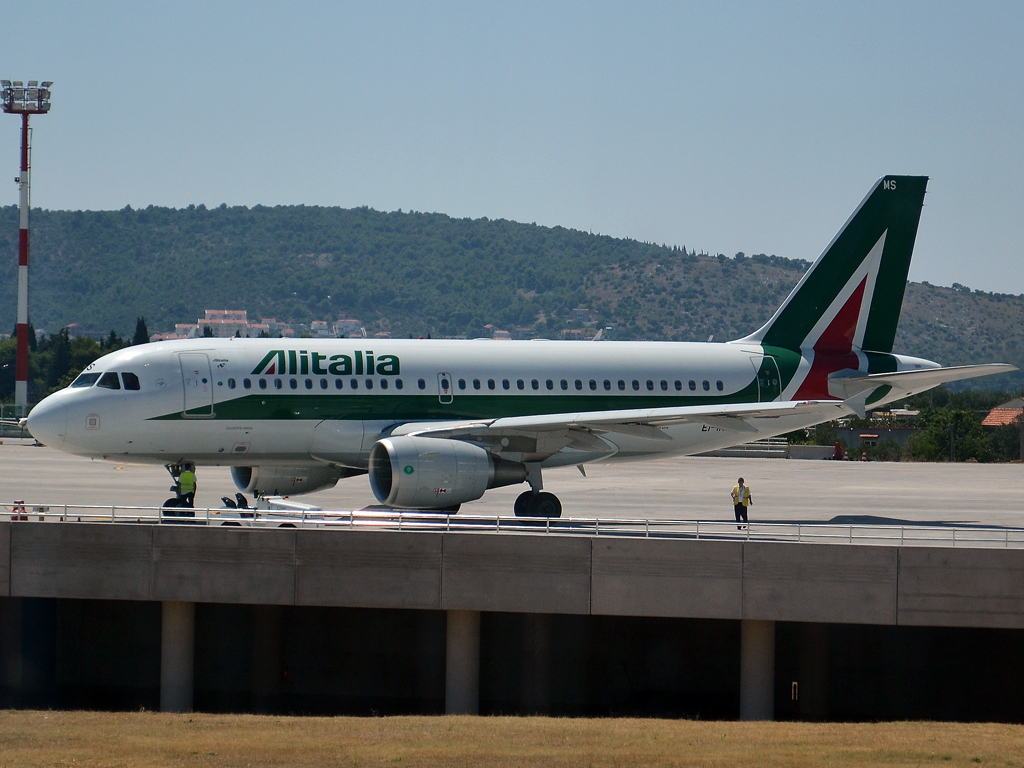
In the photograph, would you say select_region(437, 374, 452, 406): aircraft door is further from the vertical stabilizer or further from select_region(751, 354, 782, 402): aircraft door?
the vertical stabilizer

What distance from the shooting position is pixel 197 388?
105ft

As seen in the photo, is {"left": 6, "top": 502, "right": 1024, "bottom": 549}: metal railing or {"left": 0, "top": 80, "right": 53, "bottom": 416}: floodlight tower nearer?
{"left": 6, "top": 502, "right": 1024, "bottom": 549}: metal railing

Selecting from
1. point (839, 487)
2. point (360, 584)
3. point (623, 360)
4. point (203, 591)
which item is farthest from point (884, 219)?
point (203, 591)

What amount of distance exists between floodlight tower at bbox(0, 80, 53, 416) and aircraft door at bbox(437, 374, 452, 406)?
59259 mm

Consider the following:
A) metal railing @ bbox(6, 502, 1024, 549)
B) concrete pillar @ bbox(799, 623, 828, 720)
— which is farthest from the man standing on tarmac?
concrete pillar @ bbox(799, 623, 828, 720)

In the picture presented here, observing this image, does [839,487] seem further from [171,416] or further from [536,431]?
[171,416]

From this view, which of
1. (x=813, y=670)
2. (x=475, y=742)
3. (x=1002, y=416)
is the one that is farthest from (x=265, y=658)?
(x=1002, y=416)

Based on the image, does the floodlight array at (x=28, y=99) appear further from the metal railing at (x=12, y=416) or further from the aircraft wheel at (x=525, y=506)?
the aircraft wheel at (x=525, y=506)

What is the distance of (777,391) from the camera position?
1481 inches

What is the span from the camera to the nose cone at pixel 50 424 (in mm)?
30547

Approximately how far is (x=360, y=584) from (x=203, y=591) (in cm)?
368

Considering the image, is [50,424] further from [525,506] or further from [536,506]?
[536,506]

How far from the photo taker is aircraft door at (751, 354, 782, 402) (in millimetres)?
37375

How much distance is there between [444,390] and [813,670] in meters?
12.3
